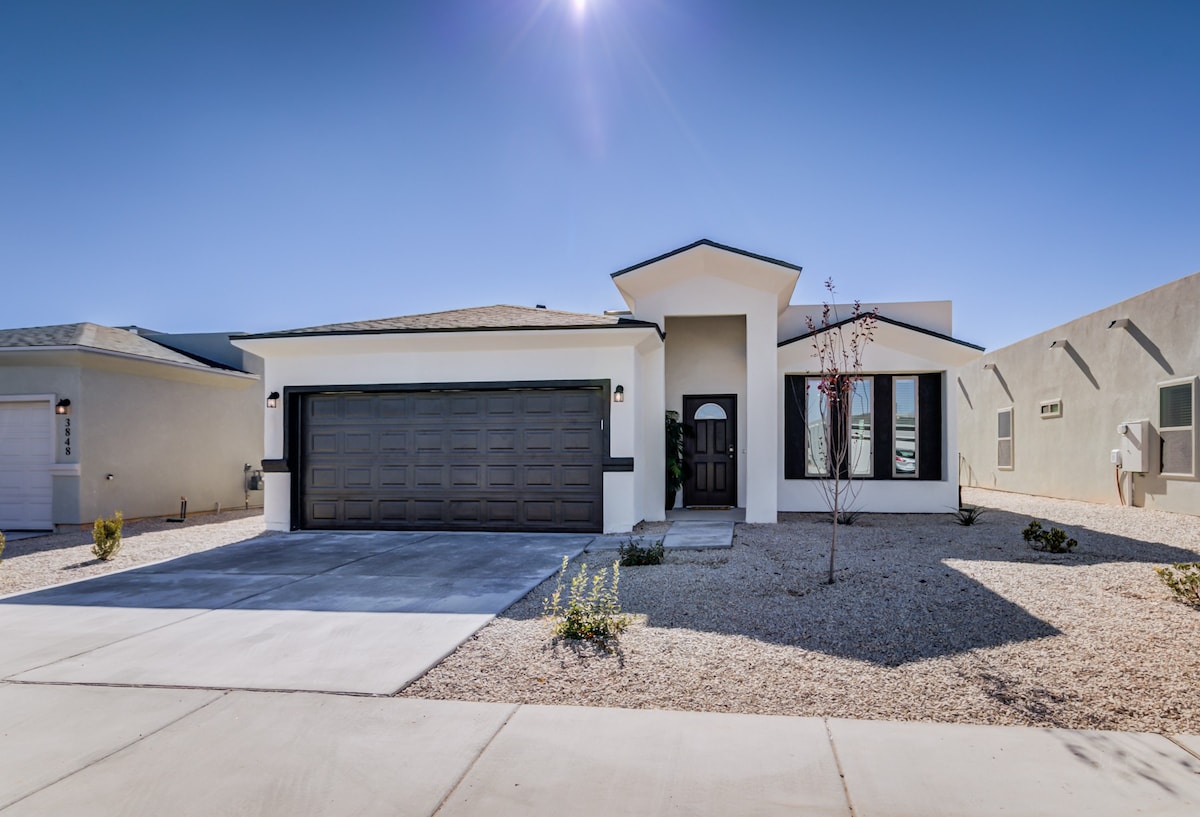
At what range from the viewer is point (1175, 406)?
12523 millimetres

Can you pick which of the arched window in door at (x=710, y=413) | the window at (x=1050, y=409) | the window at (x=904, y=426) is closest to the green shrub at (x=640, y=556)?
the arched window in door at (x=710, y=413)

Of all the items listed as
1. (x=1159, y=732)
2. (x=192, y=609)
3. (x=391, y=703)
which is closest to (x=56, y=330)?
(x=192, y=609)

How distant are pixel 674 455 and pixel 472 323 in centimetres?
434

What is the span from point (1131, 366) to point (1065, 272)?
2.28m

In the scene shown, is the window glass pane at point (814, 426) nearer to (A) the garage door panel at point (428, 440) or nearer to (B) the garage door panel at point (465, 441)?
(B) the garage door panel at point (465, 441)

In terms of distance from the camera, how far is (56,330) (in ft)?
45.4

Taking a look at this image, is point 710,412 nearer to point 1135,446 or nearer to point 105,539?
point 1135,446

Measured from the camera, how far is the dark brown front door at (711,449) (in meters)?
13.8

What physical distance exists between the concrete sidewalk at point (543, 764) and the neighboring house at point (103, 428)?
10362mm

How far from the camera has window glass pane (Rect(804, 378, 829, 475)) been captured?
43.9ft

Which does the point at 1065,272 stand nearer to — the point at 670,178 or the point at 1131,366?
the point at 1131,366

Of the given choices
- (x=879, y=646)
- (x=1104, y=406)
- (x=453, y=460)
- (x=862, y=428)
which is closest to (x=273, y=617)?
(x=879, y=646)

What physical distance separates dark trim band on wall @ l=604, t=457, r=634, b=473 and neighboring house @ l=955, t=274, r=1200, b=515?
32.4ft

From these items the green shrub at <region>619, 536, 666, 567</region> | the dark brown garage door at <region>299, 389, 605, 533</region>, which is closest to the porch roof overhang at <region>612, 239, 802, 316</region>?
the dark brown garage door at <region>299, 389, 605, 533</region>
